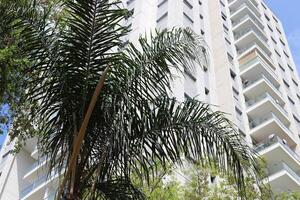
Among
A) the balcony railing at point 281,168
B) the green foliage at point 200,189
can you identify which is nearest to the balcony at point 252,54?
the balcony railing at point 281,168

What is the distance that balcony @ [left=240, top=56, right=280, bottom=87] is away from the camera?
37.8 m

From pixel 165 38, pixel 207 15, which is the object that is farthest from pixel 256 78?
pixel 165 38

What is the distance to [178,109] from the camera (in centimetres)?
664

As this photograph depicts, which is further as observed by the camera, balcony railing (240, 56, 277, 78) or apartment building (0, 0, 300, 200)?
balcony railing (240, 56, 277, 78)

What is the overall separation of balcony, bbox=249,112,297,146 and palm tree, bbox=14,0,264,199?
87.5 feet

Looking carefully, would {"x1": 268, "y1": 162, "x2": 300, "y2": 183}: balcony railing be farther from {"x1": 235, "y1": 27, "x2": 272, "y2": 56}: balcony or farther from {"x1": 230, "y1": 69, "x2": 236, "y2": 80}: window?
{"x1": 235, "y1": 27, "x2": 272, "y2": 56}: balcony

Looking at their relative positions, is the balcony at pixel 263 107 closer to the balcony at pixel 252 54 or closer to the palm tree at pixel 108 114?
the balcony at pixel 252 54

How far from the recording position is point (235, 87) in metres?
35.7

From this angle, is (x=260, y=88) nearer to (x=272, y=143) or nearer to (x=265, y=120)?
(x=265, y=120)

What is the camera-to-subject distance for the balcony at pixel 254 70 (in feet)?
124

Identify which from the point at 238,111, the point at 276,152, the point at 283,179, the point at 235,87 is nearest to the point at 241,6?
the point at 235,87

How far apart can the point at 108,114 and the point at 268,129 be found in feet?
91.6

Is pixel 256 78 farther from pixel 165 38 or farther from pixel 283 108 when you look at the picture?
pixel 165 38

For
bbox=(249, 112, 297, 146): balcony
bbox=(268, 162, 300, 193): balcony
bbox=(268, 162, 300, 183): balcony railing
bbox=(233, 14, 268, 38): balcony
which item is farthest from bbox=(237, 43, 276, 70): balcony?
bbox=(268, 162, 300, 193): balcony
